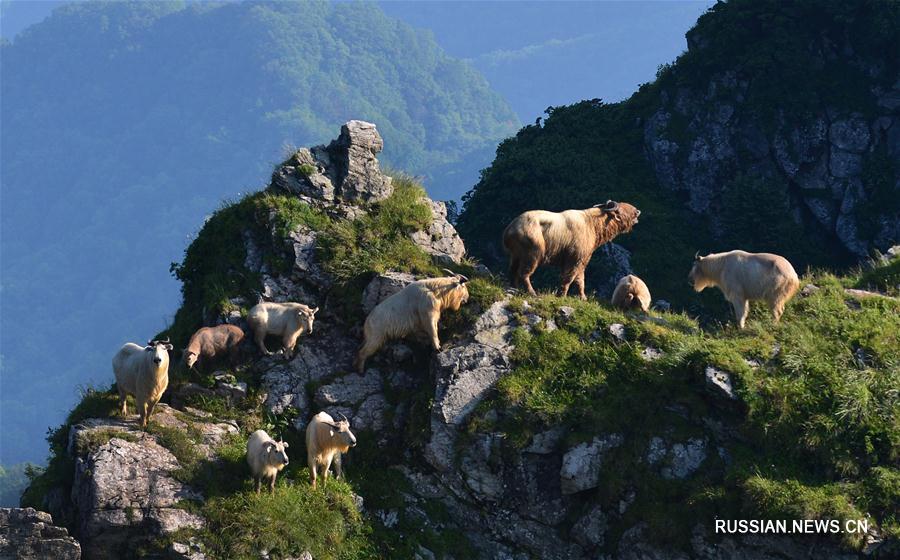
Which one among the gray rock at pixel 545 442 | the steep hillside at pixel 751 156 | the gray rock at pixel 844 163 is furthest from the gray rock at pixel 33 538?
the gray rock at pixel 844 163

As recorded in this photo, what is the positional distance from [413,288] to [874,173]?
Result: 35230mm

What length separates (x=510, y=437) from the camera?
1991 cm

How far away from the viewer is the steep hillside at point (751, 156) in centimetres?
4981

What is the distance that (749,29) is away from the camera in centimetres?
5562

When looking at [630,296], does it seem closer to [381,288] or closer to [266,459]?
[381,288]

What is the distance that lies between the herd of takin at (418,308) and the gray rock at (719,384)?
3095 millimetres

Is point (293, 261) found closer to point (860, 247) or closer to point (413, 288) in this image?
point (413, 288)

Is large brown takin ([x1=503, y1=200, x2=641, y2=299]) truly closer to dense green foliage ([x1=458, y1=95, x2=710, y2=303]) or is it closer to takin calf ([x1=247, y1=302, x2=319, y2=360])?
takin calf ([x1=247, y1=302, x2=319, y2=360])

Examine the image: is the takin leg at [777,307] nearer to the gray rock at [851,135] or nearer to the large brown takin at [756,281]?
the large brown takin at [756,281]

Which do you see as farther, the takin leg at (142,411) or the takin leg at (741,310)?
the takin leg at (741,310)

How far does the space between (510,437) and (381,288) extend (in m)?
4.96

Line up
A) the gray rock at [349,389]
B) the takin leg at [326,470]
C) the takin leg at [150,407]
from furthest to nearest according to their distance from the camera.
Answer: the gray rock at [349,389] → the takin leg at [150,407] → the takin leg at [326,470]

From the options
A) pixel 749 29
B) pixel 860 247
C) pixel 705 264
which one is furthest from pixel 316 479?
pixel 749 29

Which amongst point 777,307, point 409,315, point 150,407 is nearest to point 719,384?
point 777,307
